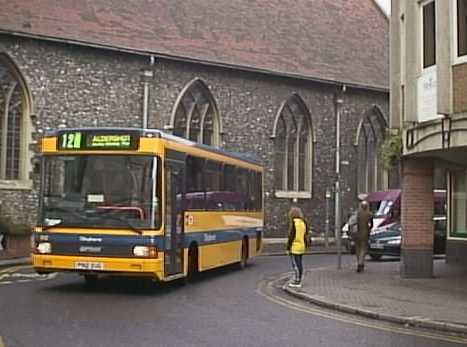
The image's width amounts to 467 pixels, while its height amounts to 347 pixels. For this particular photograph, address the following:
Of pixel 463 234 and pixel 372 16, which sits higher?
pixel 372 16

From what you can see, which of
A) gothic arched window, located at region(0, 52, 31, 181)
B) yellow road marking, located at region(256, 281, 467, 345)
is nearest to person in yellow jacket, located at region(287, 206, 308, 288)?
yellow road marking, located at region(256, 281, 467, 345)

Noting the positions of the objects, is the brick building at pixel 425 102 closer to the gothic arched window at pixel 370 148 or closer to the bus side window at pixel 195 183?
the bus side window at pixel 195 183

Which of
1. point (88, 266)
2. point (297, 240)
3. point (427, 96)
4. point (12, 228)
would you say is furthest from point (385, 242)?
point (88, 266)

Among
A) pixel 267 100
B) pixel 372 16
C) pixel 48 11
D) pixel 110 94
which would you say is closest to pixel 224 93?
pixel 267 100

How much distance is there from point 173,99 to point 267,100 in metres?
4.79

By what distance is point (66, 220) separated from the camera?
49.4 ft

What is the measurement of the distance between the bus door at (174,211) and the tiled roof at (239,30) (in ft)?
47.6

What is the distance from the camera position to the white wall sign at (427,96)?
16719mm

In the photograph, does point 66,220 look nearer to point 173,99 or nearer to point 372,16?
point 173,99

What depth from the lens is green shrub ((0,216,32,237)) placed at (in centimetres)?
2642

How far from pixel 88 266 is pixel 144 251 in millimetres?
1062

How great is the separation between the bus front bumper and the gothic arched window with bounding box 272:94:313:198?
21439 millimetres

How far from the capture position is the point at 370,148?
4003 cm

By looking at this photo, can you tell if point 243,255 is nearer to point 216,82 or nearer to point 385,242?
point 385,242
